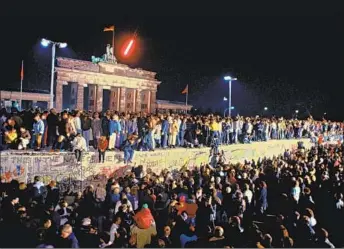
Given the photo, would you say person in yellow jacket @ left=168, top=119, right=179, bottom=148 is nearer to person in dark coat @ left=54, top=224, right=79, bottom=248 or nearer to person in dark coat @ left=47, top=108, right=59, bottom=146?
person in dark coat @ left=47, top=108, right=59, bottom=146

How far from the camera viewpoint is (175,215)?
38.8 feet

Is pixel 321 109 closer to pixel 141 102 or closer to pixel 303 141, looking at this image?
pixel 141 102

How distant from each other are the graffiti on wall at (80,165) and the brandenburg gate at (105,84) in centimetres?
2467

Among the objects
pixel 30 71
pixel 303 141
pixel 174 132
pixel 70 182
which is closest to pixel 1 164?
pixel 70 182

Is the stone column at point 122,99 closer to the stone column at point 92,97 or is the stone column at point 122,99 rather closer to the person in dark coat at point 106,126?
the stone column at point 92,97

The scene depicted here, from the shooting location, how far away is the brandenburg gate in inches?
1716

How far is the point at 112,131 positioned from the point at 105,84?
31511 millimetres

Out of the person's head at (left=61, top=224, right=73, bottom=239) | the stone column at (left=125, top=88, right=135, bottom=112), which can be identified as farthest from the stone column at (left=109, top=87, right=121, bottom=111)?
the person's head at (left=61, top=224, right=73, bottom=239)

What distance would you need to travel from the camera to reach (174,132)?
70.7 ft

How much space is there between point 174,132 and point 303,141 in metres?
18.2

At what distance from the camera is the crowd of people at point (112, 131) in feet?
51.0

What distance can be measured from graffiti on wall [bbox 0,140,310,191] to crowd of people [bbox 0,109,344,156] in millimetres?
435

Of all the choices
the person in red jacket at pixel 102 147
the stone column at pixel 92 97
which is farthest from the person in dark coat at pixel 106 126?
the stone column at pixel 92 97

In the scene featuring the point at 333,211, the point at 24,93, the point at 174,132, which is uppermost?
the point at 24,93
